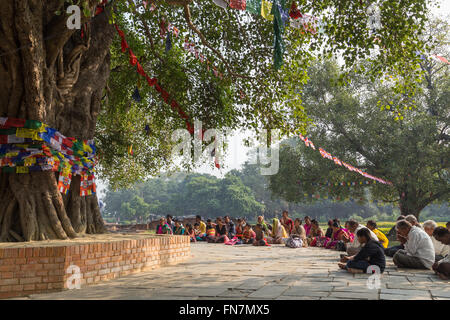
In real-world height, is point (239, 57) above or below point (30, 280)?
above

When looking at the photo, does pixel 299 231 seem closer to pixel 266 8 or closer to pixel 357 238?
pixel 357 238

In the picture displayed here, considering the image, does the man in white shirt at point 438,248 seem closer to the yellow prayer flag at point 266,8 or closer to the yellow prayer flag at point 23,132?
the yellow prayer flag at point 266,8

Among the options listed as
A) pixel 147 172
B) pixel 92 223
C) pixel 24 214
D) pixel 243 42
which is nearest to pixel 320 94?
pixel 147 172

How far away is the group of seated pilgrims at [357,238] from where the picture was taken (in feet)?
20.7

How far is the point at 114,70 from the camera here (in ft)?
44.0

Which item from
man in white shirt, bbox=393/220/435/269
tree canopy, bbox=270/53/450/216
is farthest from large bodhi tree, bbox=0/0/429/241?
tree canopy, bbox=270/53/450/216

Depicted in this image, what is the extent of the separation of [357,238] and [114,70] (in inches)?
383

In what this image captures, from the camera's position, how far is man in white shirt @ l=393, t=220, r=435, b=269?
692 cm

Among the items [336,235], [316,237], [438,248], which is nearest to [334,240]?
[336,235]

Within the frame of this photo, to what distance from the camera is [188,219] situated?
34.2 m

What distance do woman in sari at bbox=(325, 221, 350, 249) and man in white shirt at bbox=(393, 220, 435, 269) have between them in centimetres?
471

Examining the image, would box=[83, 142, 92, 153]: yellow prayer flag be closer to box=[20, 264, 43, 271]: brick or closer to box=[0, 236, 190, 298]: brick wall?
box=[0, 236, 190, 298]: brick wall

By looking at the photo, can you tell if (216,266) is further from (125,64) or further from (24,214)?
(125,64)

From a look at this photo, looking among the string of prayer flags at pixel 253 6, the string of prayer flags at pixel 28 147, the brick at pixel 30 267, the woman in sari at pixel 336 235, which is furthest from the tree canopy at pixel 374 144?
the brick at pixel 30 267
